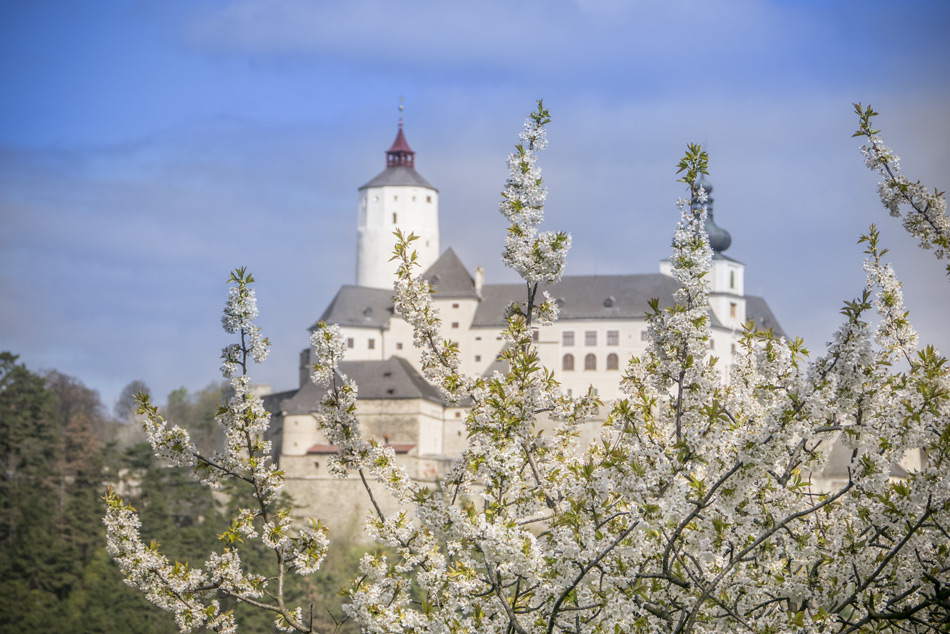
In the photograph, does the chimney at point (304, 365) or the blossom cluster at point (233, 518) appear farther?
the chimney at point (304, 365)

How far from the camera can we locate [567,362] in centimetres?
6406

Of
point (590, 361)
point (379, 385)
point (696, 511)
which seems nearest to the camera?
point (696, 511)

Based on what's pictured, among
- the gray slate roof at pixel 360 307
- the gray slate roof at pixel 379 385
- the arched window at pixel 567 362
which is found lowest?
the gray slate roof at pixel 379 385

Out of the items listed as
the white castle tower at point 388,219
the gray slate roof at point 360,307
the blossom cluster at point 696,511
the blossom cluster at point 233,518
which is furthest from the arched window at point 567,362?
the blossom cluster at point 696,511

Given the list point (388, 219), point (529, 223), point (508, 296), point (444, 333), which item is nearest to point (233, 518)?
point (529, 223)

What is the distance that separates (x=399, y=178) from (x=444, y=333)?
574 inches

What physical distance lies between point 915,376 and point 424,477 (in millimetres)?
50026

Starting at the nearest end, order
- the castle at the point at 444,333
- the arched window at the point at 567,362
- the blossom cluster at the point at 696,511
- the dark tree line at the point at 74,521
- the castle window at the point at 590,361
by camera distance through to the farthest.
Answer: the blossom cluster at the point at 696,511, the dark tree line at the point at 74,521, the castle at the point at 444,333, the castle window at the point at 590,361, the arched window at the point at 567,362

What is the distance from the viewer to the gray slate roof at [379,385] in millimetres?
59250

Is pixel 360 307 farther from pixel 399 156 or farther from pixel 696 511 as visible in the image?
pixel 696 511

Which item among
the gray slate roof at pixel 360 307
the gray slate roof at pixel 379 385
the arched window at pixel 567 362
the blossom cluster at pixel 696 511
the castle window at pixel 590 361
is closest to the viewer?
the blossom cluster at pixel 696 511

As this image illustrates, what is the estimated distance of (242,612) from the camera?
41281 millimetres

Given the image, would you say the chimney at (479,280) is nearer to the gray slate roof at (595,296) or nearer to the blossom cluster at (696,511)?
the gray slate roof at (595,296)

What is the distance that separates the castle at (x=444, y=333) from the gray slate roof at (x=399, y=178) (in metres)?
0.13
